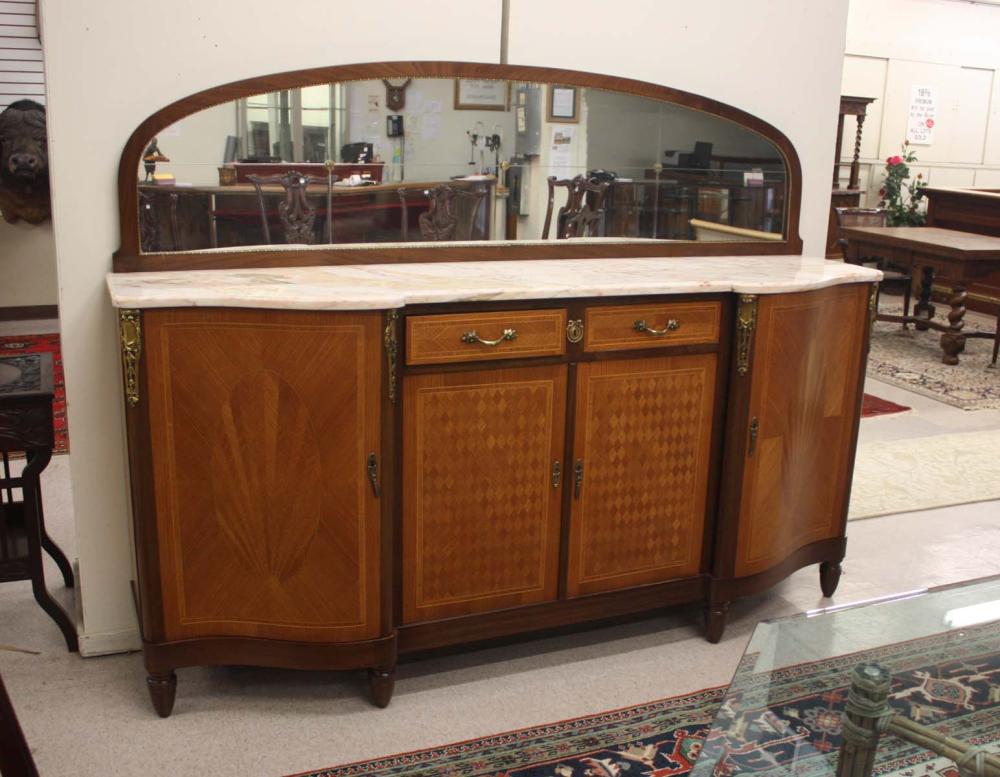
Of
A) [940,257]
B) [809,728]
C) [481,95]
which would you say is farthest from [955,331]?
[809,728]

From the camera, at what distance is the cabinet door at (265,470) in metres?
2.44

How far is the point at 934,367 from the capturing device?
6.75 meters

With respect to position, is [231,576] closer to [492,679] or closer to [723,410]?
[492,679]

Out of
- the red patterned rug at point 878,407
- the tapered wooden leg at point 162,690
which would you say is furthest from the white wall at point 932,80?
the tapered wooden leg at point 162,690

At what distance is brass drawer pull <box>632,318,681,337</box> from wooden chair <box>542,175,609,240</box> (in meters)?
0.56

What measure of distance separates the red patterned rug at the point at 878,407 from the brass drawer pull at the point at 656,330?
10.2 feet

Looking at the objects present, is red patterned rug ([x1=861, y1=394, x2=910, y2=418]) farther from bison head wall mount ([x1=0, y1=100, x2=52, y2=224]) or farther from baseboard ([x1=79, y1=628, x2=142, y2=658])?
bison head wall mount ([x1=0, y1=100, x2=52, y2=224])

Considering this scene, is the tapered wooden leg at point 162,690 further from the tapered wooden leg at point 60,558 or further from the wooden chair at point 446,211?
the wooden chair at point 446,211

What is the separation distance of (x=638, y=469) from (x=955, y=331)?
4729 mm

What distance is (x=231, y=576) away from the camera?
2.59 meters

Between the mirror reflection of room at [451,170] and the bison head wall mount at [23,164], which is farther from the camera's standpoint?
the bison head wall mount at [23,164]

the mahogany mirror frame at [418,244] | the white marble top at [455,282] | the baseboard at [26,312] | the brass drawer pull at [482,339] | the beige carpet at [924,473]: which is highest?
the mahogany mirror frame at [418,244]

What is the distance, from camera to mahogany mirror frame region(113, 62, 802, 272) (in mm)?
2717

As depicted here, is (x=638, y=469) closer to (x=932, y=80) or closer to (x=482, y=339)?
(x=482, y=339)
